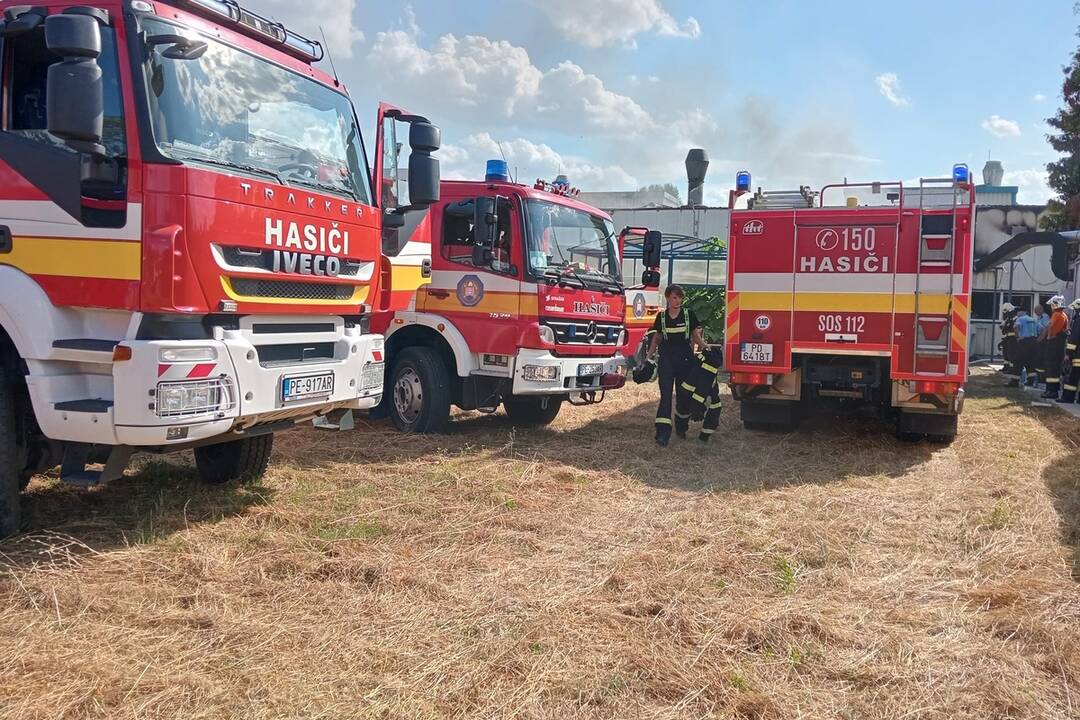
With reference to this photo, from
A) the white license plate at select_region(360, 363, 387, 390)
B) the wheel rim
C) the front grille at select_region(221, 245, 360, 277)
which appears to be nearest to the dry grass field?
the white license plate at select_region(360, 363, 387, 390)

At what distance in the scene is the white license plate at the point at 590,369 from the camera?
27.1 feet

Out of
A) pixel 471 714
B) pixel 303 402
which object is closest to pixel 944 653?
pixel 471 714

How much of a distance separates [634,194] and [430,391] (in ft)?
74.0

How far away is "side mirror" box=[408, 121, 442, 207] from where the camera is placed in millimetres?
6055

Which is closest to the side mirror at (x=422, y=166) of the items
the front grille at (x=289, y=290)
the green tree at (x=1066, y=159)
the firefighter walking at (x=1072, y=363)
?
the front grille at (x=289, y=290)

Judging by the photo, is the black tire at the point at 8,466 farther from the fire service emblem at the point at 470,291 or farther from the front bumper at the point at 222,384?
the fire service emblem at the point at 470,291

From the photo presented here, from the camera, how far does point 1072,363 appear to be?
39.2 feet

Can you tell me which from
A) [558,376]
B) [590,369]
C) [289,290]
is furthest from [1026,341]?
[289,290]

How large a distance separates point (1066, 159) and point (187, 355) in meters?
22.9

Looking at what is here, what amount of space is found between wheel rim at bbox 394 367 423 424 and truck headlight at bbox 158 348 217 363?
4129 millimetres

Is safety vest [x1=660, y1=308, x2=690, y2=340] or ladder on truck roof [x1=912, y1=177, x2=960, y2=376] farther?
safety vest [x1=660, y1=308, x2=690, y2=340]

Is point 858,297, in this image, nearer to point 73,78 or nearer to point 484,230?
point 484,230

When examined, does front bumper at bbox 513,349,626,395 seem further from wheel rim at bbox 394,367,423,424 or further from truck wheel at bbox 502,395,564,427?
wheel rim at bbox 394,367,423,424

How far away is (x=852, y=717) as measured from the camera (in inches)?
118
